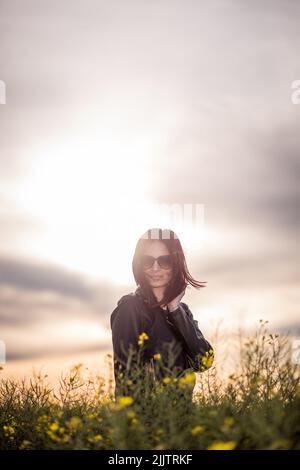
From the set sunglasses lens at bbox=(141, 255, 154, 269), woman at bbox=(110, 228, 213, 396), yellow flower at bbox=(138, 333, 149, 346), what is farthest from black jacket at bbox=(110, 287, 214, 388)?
sunglasses lens at bbox=(141, 255, 154, 269)

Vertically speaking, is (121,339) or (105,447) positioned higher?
(121,339)

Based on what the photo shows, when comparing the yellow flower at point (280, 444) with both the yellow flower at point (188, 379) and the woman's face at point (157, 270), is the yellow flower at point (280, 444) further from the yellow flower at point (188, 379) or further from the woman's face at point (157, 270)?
the woman's face at point (157, 270)

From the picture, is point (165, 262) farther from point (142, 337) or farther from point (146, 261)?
point (142, 337)

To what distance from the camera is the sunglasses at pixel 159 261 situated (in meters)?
6.11

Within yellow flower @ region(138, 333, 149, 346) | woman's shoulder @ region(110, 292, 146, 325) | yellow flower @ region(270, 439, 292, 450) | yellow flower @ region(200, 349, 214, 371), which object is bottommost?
yellow flower @ region(270, 439, 292, 450)

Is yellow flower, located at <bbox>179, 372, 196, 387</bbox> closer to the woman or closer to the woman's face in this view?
the woman

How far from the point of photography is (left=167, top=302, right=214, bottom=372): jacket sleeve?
5.92 metres

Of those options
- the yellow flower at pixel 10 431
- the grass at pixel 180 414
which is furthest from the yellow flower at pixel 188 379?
the yellow flower at pixel 10 431

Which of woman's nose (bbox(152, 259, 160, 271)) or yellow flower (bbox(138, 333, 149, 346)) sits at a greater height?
woman's nose (bbox(152, 259, 160, 271))

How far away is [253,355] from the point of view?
19.1 feet

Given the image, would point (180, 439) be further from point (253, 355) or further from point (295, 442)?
point (253, 355)
